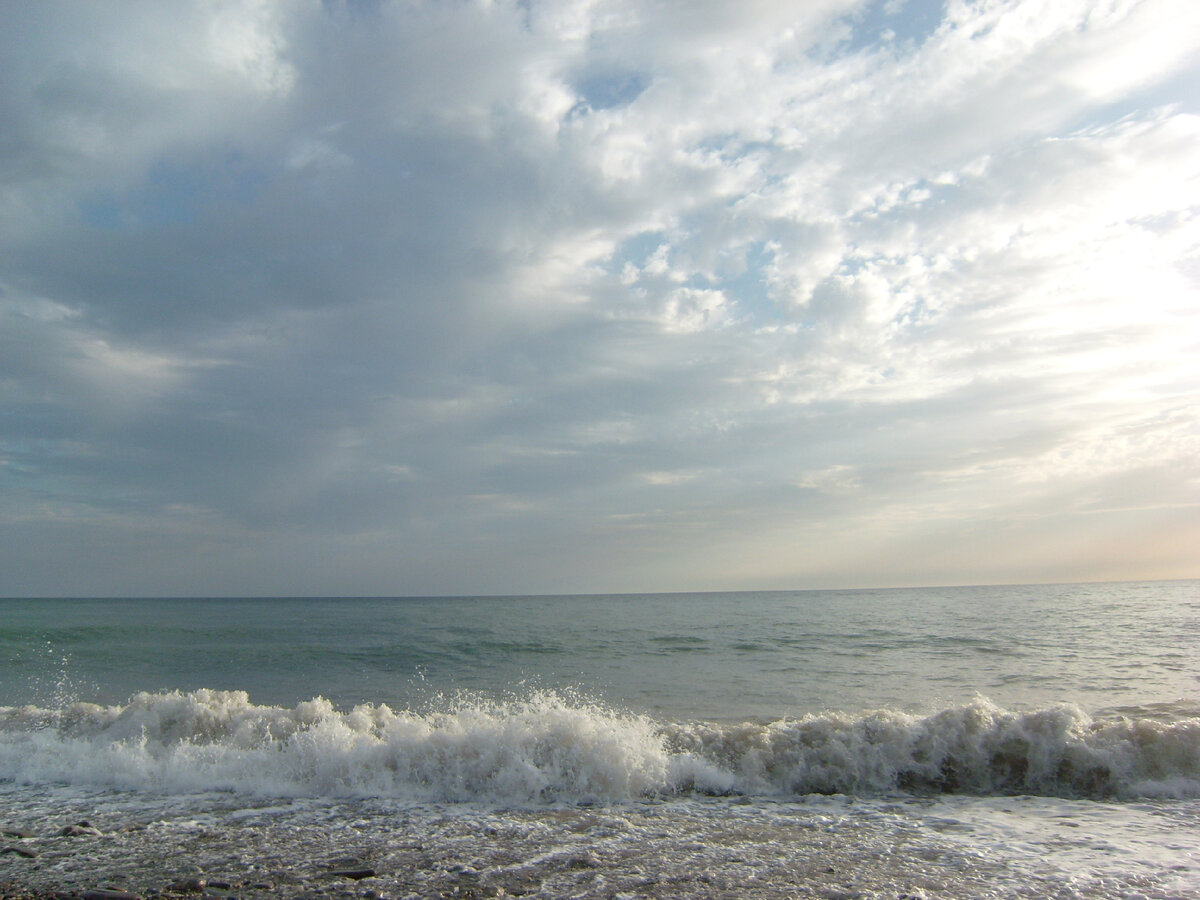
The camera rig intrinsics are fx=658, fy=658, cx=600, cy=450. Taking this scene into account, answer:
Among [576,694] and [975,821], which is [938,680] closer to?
[576,694]

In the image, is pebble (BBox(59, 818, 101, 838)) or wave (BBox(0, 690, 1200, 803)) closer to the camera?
pebble (BBox(59, 818, 101, 838))

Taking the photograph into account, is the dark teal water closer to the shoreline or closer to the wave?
the wave

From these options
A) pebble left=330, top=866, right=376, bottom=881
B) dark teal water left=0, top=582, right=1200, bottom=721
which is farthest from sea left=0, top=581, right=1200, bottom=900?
dark teal water left=0, top=582, right=1200, bottom=721

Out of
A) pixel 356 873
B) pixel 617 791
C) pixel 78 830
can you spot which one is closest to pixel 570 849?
pixel 356 873

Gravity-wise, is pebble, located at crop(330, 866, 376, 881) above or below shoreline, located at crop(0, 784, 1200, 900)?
above

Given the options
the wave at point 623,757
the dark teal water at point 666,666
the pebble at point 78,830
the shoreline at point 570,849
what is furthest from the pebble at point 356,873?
the dark teal water at point 666,666

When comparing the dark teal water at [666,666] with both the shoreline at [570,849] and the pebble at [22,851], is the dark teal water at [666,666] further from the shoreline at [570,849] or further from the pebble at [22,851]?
the pebble at [22,851]

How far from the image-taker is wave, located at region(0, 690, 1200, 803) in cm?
870

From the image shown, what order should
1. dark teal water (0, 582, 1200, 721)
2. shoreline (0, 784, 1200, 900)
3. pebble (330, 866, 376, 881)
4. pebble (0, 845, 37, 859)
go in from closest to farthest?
1. shoreline (0, 784, 1200, 900)
2. pebble (330, 866, 376, 881)
3. pebble (0, 845, 37, 859)
4. dark teal water (0, 582, 1200, 721)

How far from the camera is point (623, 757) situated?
29.2 feet

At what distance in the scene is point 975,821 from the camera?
752 centimetres

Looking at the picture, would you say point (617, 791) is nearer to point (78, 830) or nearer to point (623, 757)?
point (623, 757)

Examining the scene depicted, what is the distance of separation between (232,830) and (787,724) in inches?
304

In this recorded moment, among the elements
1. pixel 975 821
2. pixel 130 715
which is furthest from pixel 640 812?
pixel 130 715
